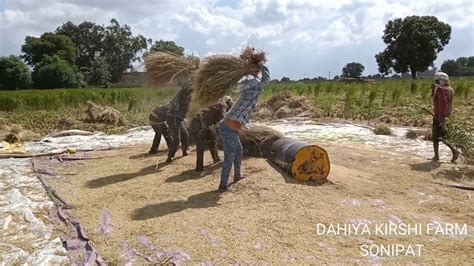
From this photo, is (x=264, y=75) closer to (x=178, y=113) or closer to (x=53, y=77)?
(x=178, y=113)

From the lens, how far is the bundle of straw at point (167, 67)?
6.43 meters

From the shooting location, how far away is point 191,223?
413cm

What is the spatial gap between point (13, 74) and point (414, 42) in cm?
3005

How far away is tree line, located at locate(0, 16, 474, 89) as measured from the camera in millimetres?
29969

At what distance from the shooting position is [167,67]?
6574mm

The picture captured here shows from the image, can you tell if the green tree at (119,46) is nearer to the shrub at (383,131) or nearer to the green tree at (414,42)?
the green tree at (414,42)

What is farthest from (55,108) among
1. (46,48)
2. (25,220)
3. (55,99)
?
(46,48)

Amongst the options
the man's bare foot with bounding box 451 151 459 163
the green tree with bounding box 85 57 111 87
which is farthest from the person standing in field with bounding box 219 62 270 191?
the green tree with bounding box 85 57 111 87

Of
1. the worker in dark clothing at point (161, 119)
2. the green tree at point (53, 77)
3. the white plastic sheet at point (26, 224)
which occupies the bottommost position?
the white plastic sheet at point (26, 224)

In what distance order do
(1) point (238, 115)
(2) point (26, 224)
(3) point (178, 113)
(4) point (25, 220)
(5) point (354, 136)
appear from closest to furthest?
(2) point (26, 224) → (4) point (25, 220) → (1) point (238, 115) → (3) point (178, 113) → (5) point (354, 136)

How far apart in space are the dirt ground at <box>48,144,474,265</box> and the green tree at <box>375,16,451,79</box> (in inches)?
1329

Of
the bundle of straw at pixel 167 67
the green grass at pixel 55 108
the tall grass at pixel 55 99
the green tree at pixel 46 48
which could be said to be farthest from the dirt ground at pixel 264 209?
the green tree at pixel 46 48

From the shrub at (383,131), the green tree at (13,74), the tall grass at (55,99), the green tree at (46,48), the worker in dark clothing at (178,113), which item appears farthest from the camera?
the green tree at (46,48)

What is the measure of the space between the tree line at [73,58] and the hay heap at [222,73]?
58.6 ft
